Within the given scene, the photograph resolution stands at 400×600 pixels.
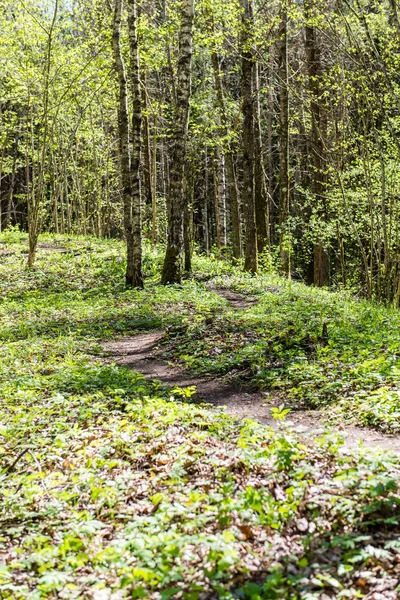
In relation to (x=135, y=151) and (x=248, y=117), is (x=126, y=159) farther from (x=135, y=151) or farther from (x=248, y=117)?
(x=248, y=117)

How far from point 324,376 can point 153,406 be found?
2.45m

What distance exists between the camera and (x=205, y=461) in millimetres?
5156

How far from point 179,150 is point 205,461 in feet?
37.0

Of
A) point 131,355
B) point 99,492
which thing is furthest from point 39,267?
point 99,492

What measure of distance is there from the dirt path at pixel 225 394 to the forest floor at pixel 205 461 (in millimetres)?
39

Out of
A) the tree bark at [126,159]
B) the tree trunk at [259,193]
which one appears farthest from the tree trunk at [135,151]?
the tree trunk at [259,193]

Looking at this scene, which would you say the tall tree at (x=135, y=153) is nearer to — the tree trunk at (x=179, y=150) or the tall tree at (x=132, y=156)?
the tall tree at (x=132, y=156)

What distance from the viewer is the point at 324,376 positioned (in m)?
7.34

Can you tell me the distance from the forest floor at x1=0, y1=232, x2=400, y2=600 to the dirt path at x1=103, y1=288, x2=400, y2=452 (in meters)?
0.04

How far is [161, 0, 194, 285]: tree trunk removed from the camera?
14.0 meters

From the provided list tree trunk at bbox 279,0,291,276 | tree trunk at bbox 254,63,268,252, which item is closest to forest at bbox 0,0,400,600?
tree trunk at bbox 279,0,291,276

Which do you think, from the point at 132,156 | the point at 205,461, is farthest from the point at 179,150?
the point at 205,461

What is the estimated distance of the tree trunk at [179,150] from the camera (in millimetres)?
13961

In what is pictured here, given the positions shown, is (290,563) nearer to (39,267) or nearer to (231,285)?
(231,285)
